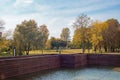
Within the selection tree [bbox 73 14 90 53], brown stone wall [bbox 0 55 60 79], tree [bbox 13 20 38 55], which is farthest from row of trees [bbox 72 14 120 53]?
brown stone wall [bbox 0 55 60 79]

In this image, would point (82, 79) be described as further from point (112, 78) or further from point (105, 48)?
point (105, 48)

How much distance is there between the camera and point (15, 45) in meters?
36.5

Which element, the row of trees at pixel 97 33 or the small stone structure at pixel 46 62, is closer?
the small stone structure at pixel 46 62

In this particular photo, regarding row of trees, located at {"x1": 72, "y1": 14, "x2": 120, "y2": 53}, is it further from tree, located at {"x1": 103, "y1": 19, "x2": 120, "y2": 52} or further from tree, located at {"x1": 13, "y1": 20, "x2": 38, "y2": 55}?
tree, located at {"x1": 13, "y1": 20, "x2": 38, "y2": 55}

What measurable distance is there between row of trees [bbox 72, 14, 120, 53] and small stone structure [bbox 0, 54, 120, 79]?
9671 millimetres

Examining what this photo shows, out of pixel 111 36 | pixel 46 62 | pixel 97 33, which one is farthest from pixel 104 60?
pixel 111 36

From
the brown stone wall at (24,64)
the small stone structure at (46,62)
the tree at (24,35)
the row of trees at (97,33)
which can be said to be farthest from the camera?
the row of trees at (97,33)

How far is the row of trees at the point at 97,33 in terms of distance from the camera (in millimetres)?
41438

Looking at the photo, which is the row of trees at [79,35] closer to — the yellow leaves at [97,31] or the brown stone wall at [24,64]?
the yellow leaves at [97,31]

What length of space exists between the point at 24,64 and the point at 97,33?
2507 centimetres

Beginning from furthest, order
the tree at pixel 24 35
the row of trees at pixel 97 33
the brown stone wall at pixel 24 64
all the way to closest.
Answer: the row of trees at pixel 97 33, the tree at pixel 24 35, the brown stone wall at pixel 24 64

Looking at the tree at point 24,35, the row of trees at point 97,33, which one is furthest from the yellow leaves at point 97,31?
the tree at point 24,35

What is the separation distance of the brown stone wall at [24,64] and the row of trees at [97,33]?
14.4 metres

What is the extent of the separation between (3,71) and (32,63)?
14.8ft
